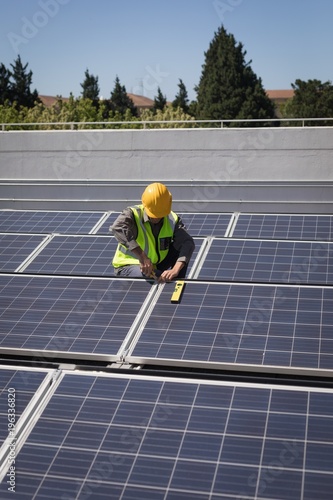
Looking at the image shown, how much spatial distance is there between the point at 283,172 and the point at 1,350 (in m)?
15.6

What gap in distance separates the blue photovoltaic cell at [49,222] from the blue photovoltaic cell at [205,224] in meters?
0.44

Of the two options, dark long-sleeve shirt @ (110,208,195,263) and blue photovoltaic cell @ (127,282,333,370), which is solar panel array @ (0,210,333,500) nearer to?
blue photovoltaic cell @ (127,282,333,370)

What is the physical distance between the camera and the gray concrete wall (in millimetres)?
19734

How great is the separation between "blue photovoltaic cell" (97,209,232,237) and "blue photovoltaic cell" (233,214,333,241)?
0.88 feet

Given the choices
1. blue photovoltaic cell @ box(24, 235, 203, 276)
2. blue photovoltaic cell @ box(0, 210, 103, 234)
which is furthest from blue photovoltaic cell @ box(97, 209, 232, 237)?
blue photovoltaic cell @ box(24, 235, 203, 276)

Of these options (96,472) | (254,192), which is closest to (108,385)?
(96,472)

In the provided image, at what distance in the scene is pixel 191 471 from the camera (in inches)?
150

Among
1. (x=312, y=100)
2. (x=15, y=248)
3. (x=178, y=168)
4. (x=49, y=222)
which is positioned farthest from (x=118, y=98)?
(x=15, y=248)

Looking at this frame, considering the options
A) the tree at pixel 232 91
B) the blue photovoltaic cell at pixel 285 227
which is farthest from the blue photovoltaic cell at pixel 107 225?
the tree at pixel 232 91

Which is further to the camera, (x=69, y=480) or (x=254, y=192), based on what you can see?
(x=254, y=192)

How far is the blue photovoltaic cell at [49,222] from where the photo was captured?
12.8m

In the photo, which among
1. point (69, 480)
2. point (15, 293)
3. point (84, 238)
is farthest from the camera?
point (84, 238)

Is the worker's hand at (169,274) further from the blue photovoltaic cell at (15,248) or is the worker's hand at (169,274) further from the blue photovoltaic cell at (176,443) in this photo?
the blue photovoltaic cell at (15,248)

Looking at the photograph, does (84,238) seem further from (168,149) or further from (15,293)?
(168,149)
